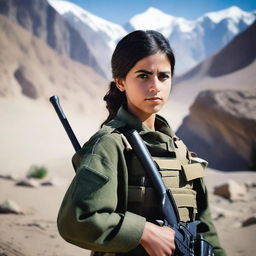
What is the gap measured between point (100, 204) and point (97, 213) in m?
0.03

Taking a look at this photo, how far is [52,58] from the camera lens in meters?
Result: 36.3

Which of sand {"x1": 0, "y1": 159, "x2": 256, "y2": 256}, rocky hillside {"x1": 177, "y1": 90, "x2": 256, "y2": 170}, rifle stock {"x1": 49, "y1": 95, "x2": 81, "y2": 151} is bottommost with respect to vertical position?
sand {"x1": 0, "y1": 159, "x2": 256, "y2": 256}

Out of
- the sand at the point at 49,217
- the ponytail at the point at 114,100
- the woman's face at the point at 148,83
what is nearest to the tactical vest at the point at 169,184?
the woman's face at the point at 148,83

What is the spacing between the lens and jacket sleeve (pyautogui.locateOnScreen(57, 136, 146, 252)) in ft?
3.81

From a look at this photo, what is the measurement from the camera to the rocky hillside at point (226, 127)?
12445 millimetres

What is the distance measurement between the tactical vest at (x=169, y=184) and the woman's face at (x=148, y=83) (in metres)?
0.26

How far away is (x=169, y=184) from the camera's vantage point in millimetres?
1507

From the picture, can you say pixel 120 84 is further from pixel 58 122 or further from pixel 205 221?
pixel 58 122

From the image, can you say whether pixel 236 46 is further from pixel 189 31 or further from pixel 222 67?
pixel 189 31

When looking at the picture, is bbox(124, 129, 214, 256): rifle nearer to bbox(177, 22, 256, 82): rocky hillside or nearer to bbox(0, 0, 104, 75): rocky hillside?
bbox(177, 22, 256, 82): rocky hillside

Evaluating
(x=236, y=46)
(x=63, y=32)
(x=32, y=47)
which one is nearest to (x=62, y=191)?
(x=32, y=47)

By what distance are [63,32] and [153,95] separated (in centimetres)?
5360

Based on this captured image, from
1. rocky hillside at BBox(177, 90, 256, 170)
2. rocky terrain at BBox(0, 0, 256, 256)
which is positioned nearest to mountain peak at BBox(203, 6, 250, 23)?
rocky terrain at BBox(0, 0, 256, 256)

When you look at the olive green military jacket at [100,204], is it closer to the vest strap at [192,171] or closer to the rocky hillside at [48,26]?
the vest strap at [192,171]
